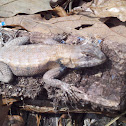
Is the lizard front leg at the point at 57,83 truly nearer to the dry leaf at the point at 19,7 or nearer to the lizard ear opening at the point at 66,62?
the lizard ear opening at the point at 66,62

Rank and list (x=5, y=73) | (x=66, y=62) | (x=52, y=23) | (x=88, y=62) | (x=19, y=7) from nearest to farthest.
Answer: (x=88, y=62) < (x=66, y=62) < (x=5, y=73) < (x=52, y=23) < (x=19, y=7)

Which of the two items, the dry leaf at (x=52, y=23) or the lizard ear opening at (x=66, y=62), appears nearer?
the lizard ear opening at (x=66, y=62)

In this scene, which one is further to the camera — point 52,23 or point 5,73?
point 52,23

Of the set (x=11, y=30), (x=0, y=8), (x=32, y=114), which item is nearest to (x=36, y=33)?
(x=11, y=30)

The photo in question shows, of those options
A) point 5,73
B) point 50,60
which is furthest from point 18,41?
point 50,60

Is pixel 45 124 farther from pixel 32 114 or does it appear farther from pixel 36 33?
pixel 36 33

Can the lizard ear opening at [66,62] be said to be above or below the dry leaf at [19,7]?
below

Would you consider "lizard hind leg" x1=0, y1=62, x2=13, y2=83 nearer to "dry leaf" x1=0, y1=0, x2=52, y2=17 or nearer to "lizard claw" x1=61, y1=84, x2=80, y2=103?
"lizard claw" x1=61, y1=84, x2=80, y2=103

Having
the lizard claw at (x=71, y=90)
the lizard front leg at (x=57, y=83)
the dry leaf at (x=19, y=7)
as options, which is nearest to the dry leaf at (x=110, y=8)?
the dry leaf at (x=19, y=7)

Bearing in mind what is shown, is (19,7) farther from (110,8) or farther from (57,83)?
(57,83)
